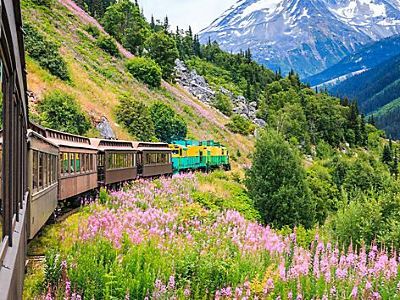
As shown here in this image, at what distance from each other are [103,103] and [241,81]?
7429 cm

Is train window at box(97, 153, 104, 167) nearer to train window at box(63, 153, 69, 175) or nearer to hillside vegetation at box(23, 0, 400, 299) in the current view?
hillside vegetation at box(23, 0, 400, 299)

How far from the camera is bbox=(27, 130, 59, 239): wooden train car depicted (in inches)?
348

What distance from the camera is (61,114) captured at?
3400 cm

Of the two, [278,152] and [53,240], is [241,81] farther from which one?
[53,240]

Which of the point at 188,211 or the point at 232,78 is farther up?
the point at 232,78

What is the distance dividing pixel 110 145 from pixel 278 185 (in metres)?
7.37

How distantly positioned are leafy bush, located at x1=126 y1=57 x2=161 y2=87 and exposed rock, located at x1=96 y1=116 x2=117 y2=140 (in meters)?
20.7

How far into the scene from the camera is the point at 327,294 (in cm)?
822

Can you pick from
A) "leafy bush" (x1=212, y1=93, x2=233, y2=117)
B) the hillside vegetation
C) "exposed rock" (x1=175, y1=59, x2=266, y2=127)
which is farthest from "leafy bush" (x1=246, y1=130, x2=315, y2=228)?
"exposed rock" (x1=175, y1=59, x2=266, y2=127)

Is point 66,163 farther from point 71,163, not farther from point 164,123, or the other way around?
point 164,123

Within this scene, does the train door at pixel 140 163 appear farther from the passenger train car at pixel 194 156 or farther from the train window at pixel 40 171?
the train window at pixel 40 171

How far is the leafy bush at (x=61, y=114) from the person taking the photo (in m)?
33.2

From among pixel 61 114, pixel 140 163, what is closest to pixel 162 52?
pixel 61 114

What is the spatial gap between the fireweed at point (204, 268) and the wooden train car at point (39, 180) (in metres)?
0.73
